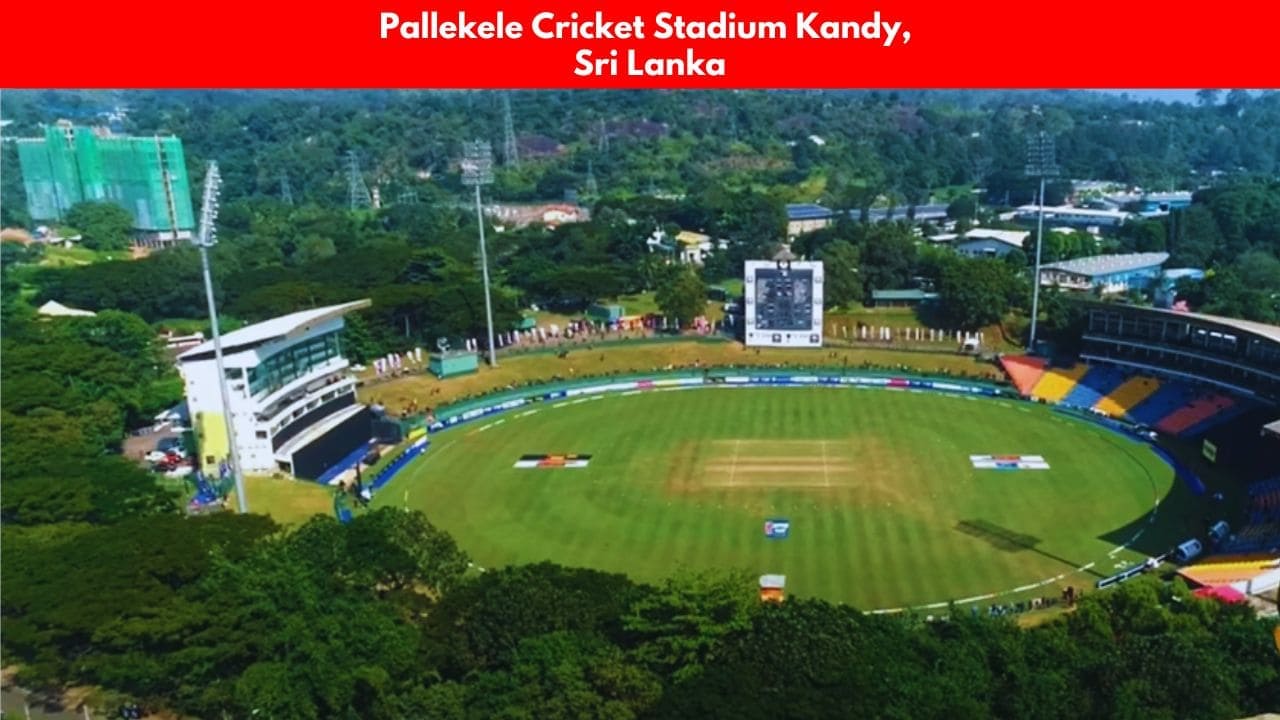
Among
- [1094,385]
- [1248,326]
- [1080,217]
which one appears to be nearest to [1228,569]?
[1248,326]

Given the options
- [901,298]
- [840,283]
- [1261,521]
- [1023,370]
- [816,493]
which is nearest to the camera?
[1261,521]

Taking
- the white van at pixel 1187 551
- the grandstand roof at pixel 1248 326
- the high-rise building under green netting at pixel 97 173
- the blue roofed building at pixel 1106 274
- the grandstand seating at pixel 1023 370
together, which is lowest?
the white van at pixel 1187 551

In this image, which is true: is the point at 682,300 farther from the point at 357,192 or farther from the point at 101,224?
the point at 357,192

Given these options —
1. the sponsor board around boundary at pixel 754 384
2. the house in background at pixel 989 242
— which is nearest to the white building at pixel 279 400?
the sponsor board around boundary at pixel 754 384

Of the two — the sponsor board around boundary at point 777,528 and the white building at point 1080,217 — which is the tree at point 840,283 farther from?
the white building at point 1080,217

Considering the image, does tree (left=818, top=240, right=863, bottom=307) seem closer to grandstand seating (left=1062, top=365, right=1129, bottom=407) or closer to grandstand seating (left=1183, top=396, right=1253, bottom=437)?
grandstand seating (left=1062, top=365, right=1129, bottom=407)

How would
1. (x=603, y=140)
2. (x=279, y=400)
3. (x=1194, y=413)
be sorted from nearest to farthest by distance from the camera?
(x=279, y=400) < (x=1194, y=413) < (x=603, y=140)
